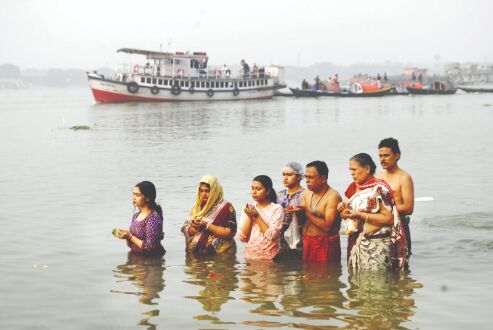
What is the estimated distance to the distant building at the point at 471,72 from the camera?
182m

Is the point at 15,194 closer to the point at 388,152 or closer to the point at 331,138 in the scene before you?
the point at 388,152

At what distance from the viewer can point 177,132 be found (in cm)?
3362

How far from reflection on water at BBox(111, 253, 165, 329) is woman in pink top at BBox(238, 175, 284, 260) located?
41.4 inches

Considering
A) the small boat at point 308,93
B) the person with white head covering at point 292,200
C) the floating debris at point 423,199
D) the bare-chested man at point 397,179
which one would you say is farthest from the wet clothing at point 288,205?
the small boat at point 308,93

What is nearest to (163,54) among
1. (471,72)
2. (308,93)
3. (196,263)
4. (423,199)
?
(308,93)

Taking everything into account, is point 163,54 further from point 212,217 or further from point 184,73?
point 212,217

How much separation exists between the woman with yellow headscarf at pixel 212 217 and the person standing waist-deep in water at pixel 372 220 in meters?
1.52

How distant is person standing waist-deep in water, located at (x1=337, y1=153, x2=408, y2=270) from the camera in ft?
22.5

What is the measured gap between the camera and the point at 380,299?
712cm

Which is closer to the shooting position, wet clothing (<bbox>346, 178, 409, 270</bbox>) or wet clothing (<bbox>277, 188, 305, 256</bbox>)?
wet clothing (<bbox>346, 178, 409, 270</bbox>)

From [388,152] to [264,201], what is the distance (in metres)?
1.35

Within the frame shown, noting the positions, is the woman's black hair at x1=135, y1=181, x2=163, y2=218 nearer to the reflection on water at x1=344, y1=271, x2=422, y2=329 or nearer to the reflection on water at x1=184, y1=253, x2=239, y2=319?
the reflection on water at x1=184, y1=253, x2=239, y2=319

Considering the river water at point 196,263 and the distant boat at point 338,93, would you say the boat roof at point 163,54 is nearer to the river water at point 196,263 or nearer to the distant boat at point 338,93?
the distant boat at point 338,93

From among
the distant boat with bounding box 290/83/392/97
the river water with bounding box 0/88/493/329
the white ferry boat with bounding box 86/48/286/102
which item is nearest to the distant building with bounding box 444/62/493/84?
the distant boat with bounding box 290/83/392/97
